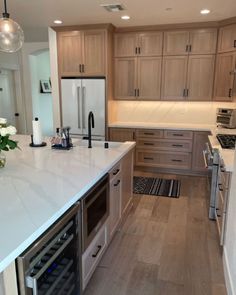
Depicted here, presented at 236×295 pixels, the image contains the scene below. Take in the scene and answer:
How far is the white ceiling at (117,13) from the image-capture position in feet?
11.4

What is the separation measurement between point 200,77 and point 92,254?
3799 mm

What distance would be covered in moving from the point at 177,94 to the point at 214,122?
98 centimetres

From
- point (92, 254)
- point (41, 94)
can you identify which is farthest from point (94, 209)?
point (41, 94)

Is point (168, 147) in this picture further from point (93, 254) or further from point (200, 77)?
point (93, 254)

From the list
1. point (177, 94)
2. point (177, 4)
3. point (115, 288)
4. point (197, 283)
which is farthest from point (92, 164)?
point (177, 94)

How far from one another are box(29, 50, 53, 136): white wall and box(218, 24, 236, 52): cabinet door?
13.4 ft

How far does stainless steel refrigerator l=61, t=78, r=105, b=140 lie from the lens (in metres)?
4.82

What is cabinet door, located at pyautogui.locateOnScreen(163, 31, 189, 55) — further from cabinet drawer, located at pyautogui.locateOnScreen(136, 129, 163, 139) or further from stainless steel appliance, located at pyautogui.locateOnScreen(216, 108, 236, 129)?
cabinet drawer, located at pyautogui.locateOnScreen(136, 129, 163, 139)

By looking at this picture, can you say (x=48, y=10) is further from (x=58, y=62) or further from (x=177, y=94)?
(x=177, y=94)

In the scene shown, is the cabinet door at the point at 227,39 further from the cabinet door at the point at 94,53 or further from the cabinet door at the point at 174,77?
the cabinet door at the point at 94,53

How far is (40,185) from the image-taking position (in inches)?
66.2

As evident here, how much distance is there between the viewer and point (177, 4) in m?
3.51

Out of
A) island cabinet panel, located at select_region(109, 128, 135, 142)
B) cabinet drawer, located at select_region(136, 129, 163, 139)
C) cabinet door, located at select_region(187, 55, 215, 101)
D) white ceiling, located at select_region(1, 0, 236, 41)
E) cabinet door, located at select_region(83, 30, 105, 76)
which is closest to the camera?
white ceiling, located at select_region(1, 0, 236, 41)

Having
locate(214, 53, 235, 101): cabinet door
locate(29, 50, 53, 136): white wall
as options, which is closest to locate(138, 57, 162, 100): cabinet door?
locate(214, 53, 235, 101): cabinet door
